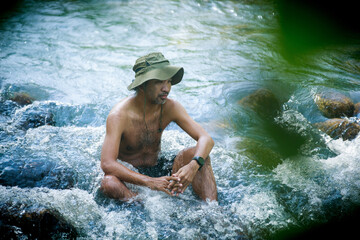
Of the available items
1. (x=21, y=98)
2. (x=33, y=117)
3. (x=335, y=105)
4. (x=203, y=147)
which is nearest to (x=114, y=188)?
(x=203, y=147)

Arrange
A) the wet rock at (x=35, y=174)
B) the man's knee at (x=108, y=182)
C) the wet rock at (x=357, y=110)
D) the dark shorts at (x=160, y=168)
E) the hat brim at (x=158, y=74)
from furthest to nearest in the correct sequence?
1. the wet rock at (x=357, y=110)
2. the dark shorts at (x=160, y=168)
3. the wet rock at (x=35, y=174)
4. the hat brim at (x=158, y=74)
5. the man's knee at (x=108, y=182)

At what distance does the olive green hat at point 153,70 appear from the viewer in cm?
346

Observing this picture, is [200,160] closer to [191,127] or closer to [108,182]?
[191,127]

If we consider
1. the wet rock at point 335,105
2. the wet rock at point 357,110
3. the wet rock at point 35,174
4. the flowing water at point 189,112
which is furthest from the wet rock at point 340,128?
the wet rock at point 35,174

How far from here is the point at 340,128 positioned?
552 cm

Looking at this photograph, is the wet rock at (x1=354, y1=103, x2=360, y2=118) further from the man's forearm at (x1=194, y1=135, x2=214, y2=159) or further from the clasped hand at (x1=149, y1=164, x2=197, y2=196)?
the clasped hand at (x1=149, y1=164, x2=197, y2=196)

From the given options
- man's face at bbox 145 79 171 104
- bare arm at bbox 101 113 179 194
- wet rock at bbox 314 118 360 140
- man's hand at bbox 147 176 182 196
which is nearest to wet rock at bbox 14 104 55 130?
bare arm at bbox 101 113 179 194

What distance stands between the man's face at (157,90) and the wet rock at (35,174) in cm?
141

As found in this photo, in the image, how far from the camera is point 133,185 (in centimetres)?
363

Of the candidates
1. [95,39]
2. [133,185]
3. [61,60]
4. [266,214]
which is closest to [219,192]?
[266,214]

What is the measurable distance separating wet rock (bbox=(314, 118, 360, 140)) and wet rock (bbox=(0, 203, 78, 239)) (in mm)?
4510

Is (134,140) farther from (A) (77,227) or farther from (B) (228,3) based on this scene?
(B) (228,3)

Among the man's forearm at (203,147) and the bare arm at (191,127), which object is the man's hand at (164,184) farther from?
the bare arm at (191,127)

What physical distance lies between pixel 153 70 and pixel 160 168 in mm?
1349
